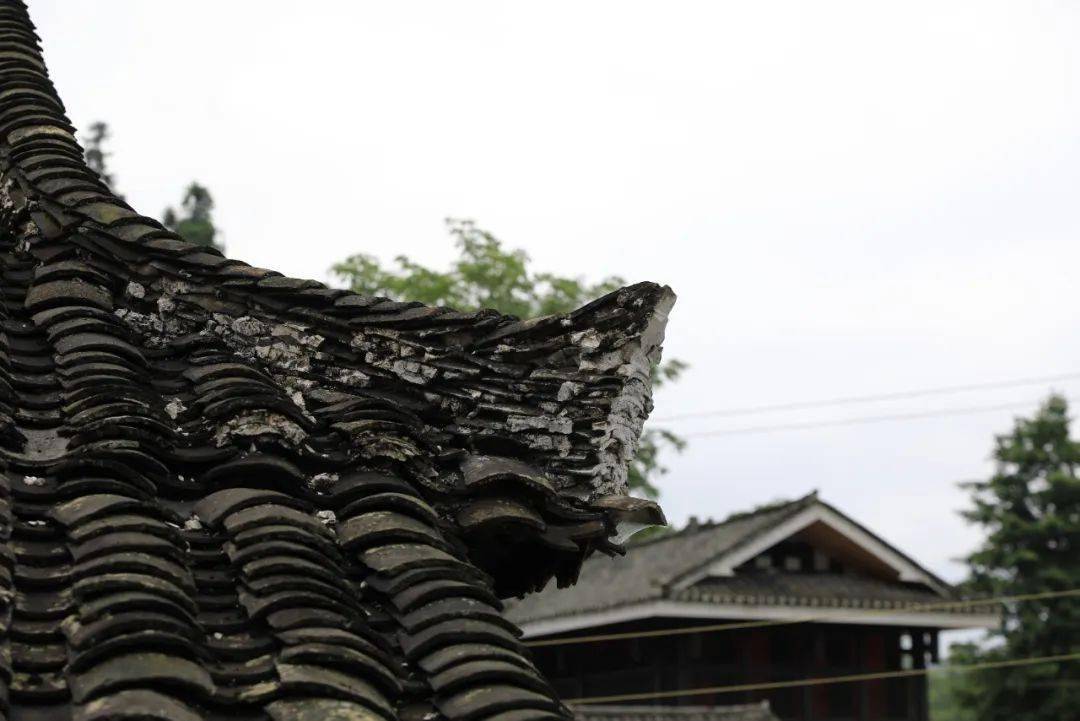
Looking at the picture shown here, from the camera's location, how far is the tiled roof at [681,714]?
21422 mm

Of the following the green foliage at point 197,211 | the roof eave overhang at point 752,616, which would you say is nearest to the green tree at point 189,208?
the green foliage at point 197,211

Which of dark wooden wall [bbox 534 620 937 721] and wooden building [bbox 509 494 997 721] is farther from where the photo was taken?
dark wooden wall [bbox 534 620 937 721]

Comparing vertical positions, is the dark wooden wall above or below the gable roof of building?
below

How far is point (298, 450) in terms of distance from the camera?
4855 millimetres

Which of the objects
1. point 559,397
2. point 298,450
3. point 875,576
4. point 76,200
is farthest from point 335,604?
point 875,576

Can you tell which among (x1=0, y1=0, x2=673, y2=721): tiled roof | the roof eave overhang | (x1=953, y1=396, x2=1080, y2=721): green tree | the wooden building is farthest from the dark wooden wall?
(x1=0, y1=0, x2=673, y2=721): tiled roof

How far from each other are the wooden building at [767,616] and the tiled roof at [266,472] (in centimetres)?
1693

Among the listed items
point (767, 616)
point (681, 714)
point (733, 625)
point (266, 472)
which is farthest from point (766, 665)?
point (266, 472)

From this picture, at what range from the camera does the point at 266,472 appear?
4723 mm

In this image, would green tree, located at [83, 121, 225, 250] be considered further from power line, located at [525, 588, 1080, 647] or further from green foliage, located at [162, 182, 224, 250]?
power line, located at [525, 588, 1080, 647]

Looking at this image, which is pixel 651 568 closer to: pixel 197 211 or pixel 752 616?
pixel 752 616

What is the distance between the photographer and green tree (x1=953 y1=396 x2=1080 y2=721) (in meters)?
33.6

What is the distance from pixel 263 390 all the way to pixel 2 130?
232 cm

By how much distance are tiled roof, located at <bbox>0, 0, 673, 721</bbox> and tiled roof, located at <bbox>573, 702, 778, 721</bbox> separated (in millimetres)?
16271
